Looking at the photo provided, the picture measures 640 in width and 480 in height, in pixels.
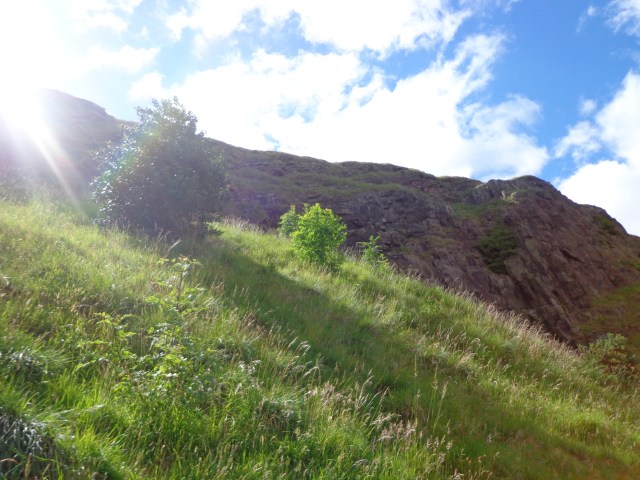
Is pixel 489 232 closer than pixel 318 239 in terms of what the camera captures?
No

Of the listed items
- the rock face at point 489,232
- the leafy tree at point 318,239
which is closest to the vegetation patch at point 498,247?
the rock face at point 489,232

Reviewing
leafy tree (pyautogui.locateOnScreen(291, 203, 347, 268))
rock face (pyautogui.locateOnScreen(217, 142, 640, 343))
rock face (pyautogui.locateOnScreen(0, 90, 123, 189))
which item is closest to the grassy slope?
leafy tree (pyautogui.locateOnScreen(291, 203, 347, 268))

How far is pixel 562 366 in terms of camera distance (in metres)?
7.54

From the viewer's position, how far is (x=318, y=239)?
9.91 m

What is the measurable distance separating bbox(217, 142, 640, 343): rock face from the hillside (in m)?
0.14

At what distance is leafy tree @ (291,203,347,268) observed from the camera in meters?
9.74

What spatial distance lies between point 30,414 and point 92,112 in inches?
1705

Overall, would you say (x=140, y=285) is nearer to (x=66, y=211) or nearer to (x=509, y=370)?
(x=66, y=211)

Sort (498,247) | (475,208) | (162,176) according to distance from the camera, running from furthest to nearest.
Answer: (475,208) < (498,247) < (162,176)

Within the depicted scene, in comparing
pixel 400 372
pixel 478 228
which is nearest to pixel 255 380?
pixel 400 372

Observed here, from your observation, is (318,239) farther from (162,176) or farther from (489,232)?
(489,232)

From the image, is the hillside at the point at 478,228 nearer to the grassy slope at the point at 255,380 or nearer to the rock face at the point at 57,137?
the rock face at the point at 57,137

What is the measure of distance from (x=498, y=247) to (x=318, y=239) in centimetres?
3891

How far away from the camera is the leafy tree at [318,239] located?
32.0 ft
